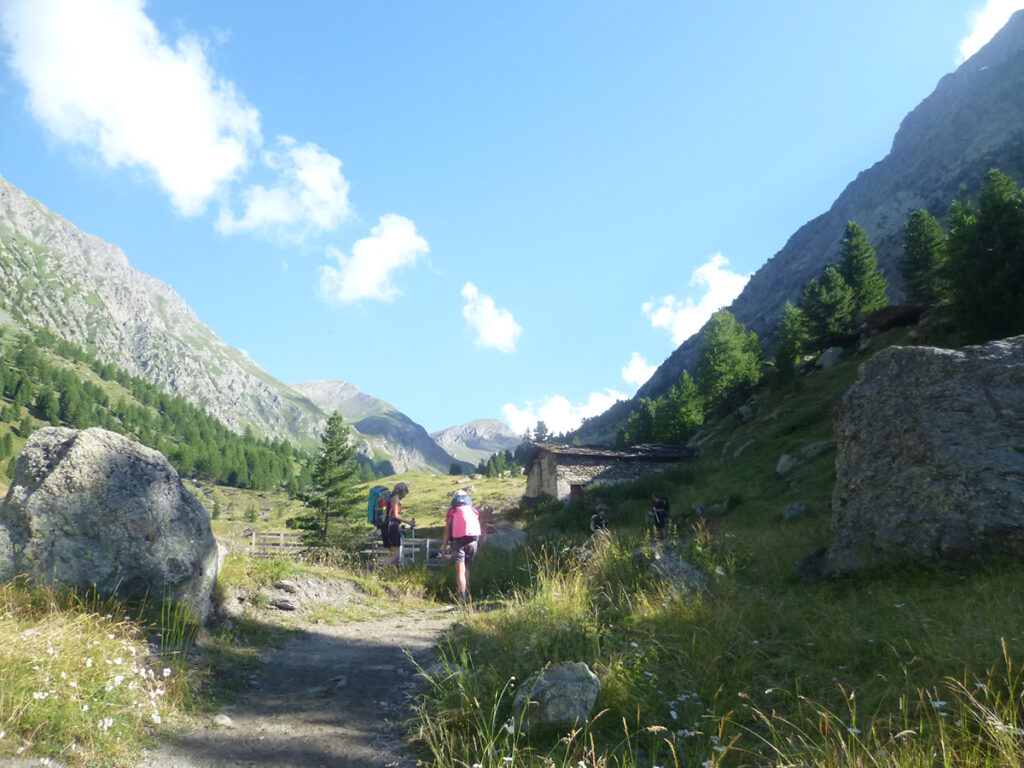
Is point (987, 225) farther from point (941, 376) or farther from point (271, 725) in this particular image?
point (271, 725)

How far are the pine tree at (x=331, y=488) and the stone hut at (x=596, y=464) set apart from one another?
14.8 metres

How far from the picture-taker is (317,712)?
4.50 metres

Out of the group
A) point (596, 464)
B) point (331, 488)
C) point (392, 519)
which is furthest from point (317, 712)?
point (331, 488)

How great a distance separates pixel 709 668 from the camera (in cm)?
413

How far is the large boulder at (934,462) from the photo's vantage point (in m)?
5.72

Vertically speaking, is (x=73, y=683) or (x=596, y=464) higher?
(x=596, y=464)

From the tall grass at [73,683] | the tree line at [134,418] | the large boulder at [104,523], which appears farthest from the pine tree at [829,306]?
the tree line at [134,418]

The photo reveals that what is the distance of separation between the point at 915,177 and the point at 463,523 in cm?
16636

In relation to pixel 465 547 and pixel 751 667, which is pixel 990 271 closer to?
pixel 465 547

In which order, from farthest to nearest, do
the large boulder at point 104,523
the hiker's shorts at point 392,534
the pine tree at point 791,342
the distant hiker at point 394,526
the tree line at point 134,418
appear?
1. the tree line at point 134,418
2. the pine tree at point 791,342
3. the hiker's shorts at point 392,534
4. the distant hiker at point 394,526
5. the large boulder at point 104,523

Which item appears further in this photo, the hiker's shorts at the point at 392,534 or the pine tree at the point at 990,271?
the pine tree at the point at 990,271

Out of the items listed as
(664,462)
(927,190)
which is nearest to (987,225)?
(664,462)

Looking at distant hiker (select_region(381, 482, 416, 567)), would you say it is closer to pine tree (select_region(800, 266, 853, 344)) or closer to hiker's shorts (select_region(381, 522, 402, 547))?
hiker's shorts (select_region(381, 522, 402, 547))

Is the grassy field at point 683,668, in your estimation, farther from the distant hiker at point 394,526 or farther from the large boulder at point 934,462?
the distant hiker at point 394,526
